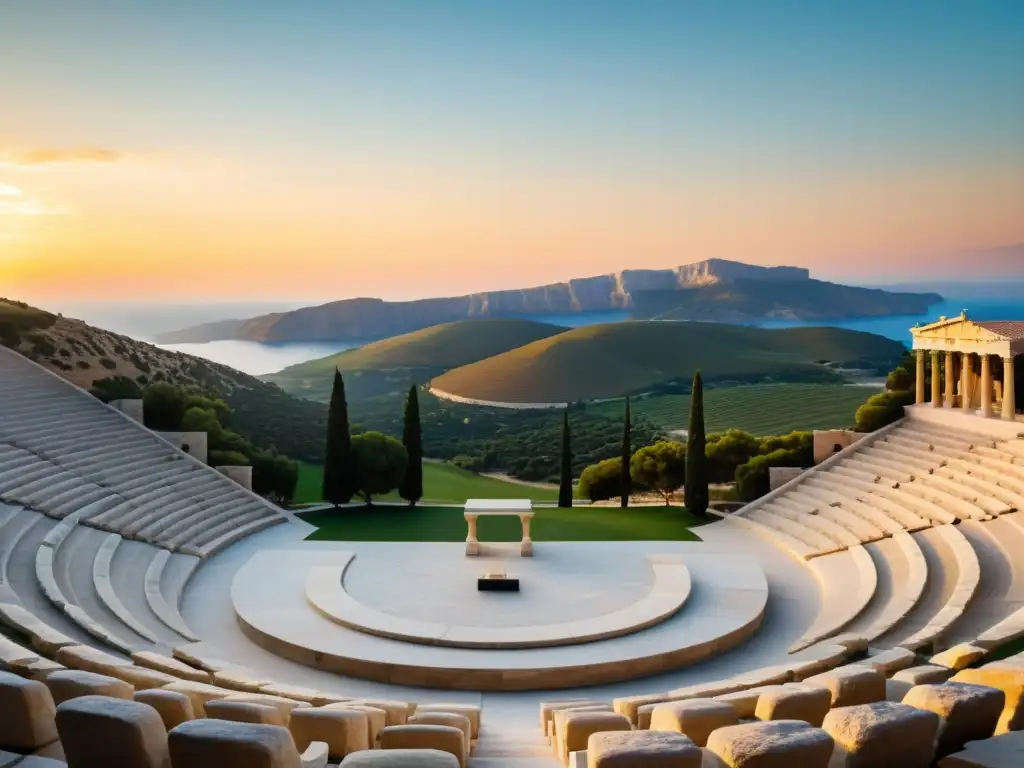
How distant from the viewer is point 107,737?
417cm

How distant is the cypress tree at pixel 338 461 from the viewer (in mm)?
30391

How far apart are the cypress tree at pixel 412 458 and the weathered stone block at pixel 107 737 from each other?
2671 centimetres

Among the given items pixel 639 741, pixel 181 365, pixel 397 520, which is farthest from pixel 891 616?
pixel 181 365

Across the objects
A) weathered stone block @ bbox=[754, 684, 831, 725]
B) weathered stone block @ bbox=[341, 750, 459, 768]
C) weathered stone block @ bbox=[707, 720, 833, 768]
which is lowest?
weathered stone block @ bbox=[754, 684, 831, 725]

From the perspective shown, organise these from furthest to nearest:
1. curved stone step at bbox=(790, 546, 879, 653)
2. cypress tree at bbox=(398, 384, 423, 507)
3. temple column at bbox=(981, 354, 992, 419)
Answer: cypress tree at bbox=(398, 384, 423, 507) < temple column at bbox=(981, 354, 992, 419) < curved stone step at bbox=(790, 546, 879, 653)

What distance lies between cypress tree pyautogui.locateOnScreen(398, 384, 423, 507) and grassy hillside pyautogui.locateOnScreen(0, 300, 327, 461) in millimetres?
15861

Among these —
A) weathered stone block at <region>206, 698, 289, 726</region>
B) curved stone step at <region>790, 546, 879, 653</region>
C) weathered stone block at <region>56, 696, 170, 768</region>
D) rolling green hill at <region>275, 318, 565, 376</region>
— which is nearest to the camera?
weathered stone block at <region>56, 696, 170, 768</region>

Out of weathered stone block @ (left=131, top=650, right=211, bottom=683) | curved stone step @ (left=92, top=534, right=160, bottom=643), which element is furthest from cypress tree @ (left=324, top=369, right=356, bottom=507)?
weathered stone block @ (left=131, top=650, right=211, bottom=683)

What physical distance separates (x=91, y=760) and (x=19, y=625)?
8.60 metres

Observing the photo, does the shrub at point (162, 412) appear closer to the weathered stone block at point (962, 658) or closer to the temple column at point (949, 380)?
the temple column at point (949, 380)

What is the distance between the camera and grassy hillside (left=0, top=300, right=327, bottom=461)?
44469mm

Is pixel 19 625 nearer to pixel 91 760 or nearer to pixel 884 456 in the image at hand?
pixel 91 760

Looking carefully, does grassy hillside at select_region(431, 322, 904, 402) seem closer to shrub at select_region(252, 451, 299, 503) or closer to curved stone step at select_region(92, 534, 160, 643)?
shrub at select_region(252, 451, 299, 503)

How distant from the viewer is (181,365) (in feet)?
188
